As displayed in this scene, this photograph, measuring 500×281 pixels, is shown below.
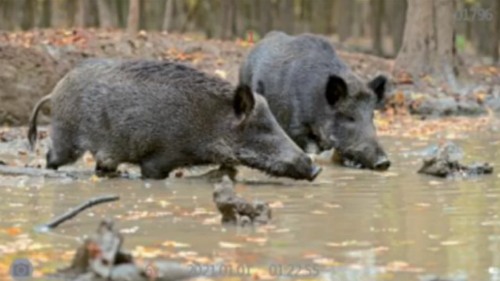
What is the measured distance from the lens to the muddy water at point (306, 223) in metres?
6.98

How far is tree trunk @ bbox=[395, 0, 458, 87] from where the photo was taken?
23219 mm

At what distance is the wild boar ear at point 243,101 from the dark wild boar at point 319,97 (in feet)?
5.06

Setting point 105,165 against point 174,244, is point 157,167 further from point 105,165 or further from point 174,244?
point 174,244

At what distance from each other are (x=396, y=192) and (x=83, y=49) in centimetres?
1100

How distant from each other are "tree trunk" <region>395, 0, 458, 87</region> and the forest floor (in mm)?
475

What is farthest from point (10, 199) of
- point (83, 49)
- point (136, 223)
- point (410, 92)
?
point (410, 92)

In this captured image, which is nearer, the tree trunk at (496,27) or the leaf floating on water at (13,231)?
the leaf floating on water at (13,231)

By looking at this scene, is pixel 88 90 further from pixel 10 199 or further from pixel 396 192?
pixel 396 192

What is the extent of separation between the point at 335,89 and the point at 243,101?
2.00 meters

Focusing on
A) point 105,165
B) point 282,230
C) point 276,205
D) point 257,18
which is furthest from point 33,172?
point 257,18

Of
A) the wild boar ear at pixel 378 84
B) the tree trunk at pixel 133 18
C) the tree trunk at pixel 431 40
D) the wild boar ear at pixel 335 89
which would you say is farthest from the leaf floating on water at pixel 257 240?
the tree trunk at pixel 431 40

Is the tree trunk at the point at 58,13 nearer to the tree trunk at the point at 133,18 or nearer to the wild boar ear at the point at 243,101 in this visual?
the tree trunk at the point at 133,18

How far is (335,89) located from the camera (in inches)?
522

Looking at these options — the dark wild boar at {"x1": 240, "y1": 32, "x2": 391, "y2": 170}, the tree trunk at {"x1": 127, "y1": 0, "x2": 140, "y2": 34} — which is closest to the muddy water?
the dark wild boar at {"x1": 240, "y1": 32, "x2": 391, "y2": 170}
